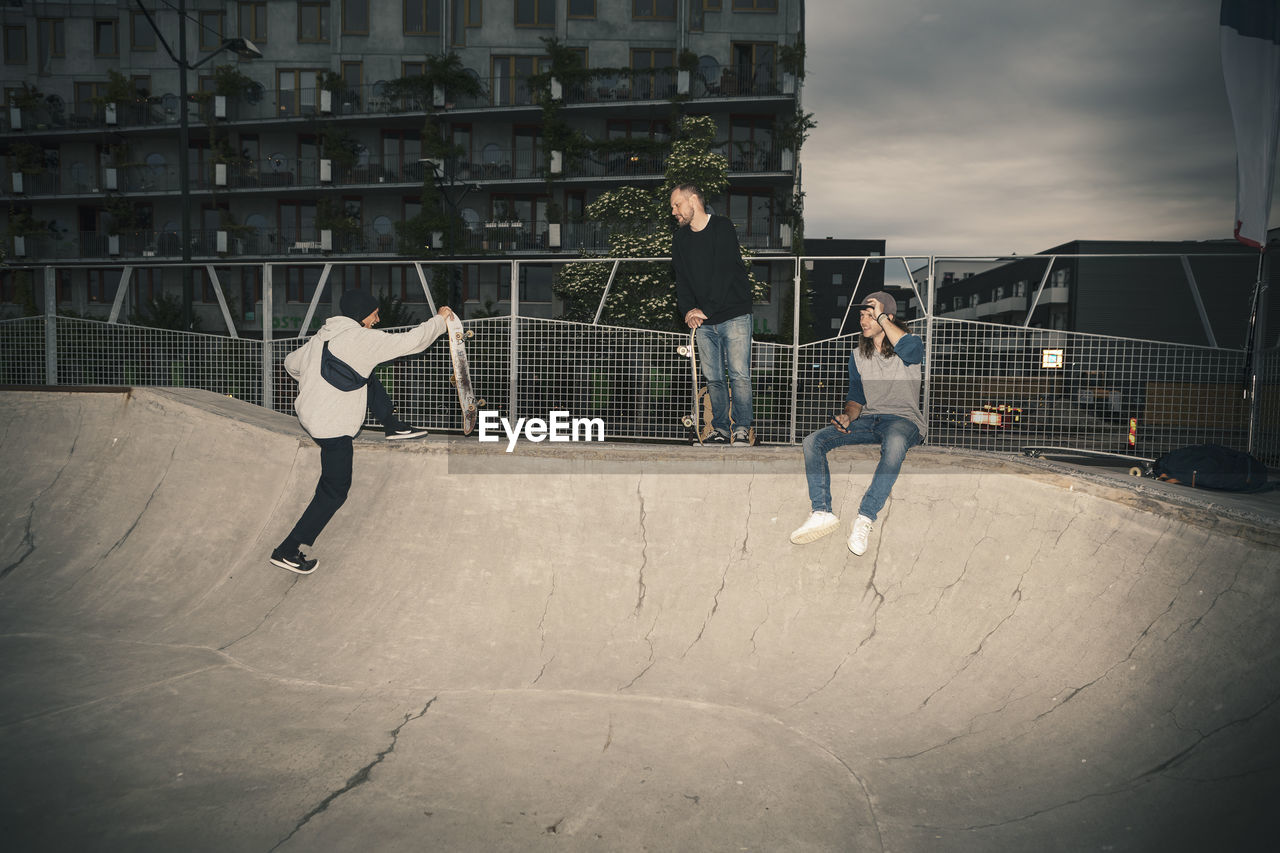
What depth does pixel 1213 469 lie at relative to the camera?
6.01 m

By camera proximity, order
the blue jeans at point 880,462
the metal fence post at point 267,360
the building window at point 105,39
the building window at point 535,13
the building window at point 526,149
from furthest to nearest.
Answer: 1. the building window at point 105,39
2. the building window at point 526,149
3. the building window at point 535,13
4. the metal fence post at point 267,360
5. the blue jeans at point 880,462

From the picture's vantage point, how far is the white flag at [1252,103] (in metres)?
7.21

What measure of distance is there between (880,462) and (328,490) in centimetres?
394

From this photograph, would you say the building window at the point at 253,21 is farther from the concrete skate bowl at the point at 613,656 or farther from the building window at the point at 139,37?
the concrete skate bowl at the point at 613,656

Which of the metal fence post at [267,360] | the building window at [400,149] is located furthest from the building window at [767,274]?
the metal fence post at [267,360]

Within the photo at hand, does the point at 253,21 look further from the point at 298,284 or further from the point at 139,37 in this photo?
the point at 298,284

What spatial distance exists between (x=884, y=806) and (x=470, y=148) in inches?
1471

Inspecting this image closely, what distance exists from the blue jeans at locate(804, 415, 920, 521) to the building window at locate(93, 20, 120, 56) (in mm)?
47741

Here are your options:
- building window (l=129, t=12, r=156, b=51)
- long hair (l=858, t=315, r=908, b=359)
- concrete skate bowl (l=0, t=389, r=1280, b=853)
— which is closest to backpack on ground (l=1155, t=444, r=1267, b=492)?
concrete skate bowl (l=0, t=389, r=1280, b=853)

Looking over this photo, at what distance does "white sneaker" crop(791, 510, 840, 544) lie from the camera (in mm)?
5078

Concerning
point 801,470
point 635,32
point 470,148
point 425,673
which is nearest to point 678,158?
point 635,32

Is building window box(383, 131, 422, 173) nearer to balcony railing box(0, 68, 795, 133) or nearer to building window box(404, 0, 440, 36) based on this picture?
balcony railing box(0, 68, 795, 133)

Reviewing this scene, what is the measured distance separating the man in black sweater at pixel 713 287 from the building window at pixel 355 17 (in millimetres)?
36710

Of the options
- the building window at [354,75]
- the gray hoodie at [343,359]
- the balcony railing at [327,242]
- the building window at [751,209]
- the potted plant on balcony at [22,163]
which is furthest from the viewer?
the potted plant on balcony at [22,163]
